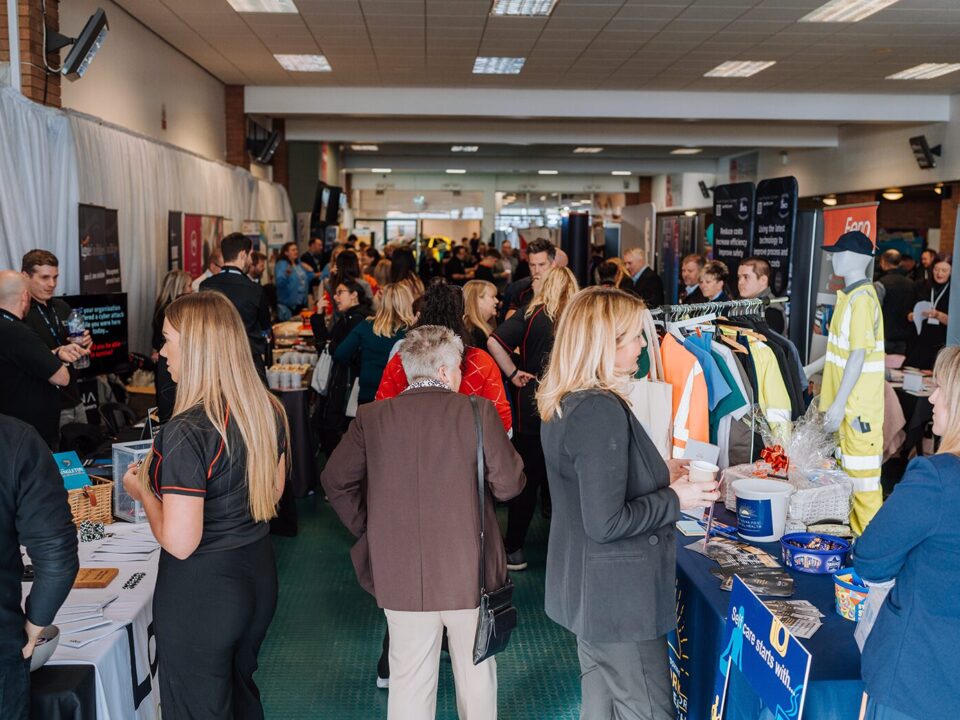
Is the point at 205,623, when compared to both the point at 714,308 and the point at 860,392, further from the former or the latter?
the point at 860,392

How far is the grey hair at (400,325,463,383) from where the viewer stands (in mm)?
2506

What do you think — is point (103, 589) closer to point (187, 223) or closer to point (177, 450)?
point (177, 450)

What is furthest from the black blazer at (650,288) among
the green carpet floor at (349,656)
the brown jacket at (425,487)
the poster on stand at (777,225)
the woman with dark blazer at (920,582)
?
the woman with dark blazer at (920,582)

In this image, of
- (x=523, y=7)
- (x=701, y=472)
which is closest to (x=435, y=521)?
(x=701, y=472)

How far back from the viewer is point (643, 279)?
816 centimetres

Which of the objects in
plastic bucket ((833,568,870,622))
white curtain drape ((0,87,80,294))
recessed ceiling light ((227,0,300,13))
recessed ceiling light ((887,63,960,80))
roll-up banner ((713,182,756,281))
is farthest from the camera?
recessed ceiling light ((887,63,960,80))

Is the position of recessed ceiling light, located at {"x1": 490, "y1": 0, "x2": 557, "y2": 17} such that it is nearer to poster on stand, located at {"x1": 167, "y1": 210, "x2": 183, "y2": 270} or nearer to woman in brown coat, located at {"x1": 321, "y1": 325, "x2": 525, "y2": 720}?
poster on stand, located at {"x1": 167, "y1": 210, "x2": 183, "y2": 270}

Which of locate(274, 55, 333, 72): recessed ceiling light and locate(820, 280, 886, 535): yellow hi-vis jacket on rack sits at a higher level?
locate(274, 55, 333, 72): recessed ceiling light

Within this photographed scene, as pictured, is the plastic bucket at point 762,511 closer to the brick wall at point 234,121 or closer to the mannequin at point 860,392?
the mannequin at point 860,392

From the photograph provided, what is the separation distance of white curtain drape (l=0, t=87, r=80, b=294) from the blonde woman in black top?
11.9ft

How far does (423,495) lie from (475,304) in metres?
2.52

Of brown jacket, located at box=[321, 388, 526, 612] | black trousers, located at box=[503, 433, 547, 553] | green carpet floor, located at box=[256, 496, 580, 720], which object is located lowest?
green carpet floor, located at box=[256, 496, 580, 720]

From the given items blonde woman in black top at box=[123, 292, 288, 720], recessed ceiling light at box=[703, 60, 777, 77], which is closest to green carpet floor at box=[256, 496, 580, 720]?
blonde woman in black top at box=[123, 292, 288, 720]

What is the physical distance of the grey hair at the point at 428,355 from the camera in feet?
8.22
